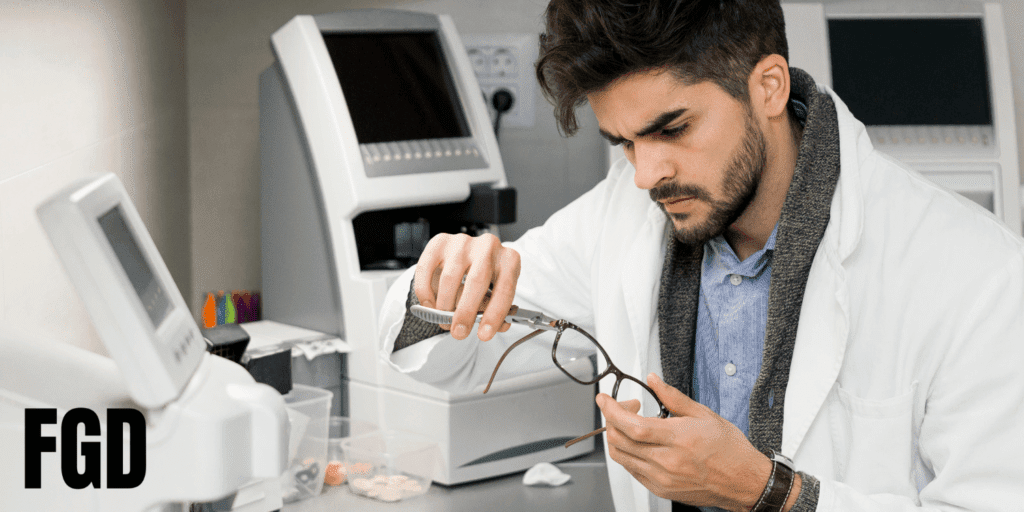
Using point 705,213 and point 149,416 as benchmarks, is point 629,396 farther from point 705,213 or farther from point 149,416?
point 149,416

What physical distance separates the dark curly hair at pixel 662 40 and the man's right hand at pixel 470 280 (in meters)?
0.23

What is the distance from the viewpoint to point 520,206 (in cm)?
206

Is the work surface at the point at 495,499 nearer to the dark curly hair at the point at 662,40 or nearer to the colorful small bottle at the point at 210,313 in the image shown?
the colorful small bottle at the point at 210,313

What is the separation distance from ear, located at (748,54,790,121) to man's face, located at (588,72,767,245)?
0.03 meters

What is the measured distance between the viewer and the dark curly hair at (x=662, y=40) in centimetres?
90

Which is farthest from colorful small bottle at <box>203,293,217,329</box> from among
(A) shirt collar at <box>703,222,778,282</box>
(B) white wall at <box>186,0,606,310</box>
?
(A) shirt collar at <box>703,222,778,282</box>

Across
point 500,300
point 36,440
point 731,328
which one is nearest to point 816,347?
point 731,328

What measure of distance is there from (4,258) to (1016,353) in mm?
987

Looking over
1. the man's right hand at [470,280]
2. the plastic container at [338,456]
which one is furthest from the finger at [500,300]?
the plastic container at [338,456]

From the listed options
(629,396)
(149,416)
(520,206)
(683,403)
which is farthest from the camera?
(520,206)

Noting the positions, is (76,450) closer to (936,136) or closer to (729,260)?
(729,260)

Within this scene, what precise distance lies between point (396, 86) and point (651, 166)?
722 millimetres

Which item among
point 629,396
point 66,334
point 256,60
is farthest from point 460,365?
point 256,60

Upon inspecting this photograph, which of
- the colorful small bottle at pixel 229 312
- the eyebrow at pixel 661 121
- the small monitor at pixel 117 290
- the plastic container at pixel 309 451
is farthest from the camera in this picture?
the colorful small bottle at pixel 229 312
